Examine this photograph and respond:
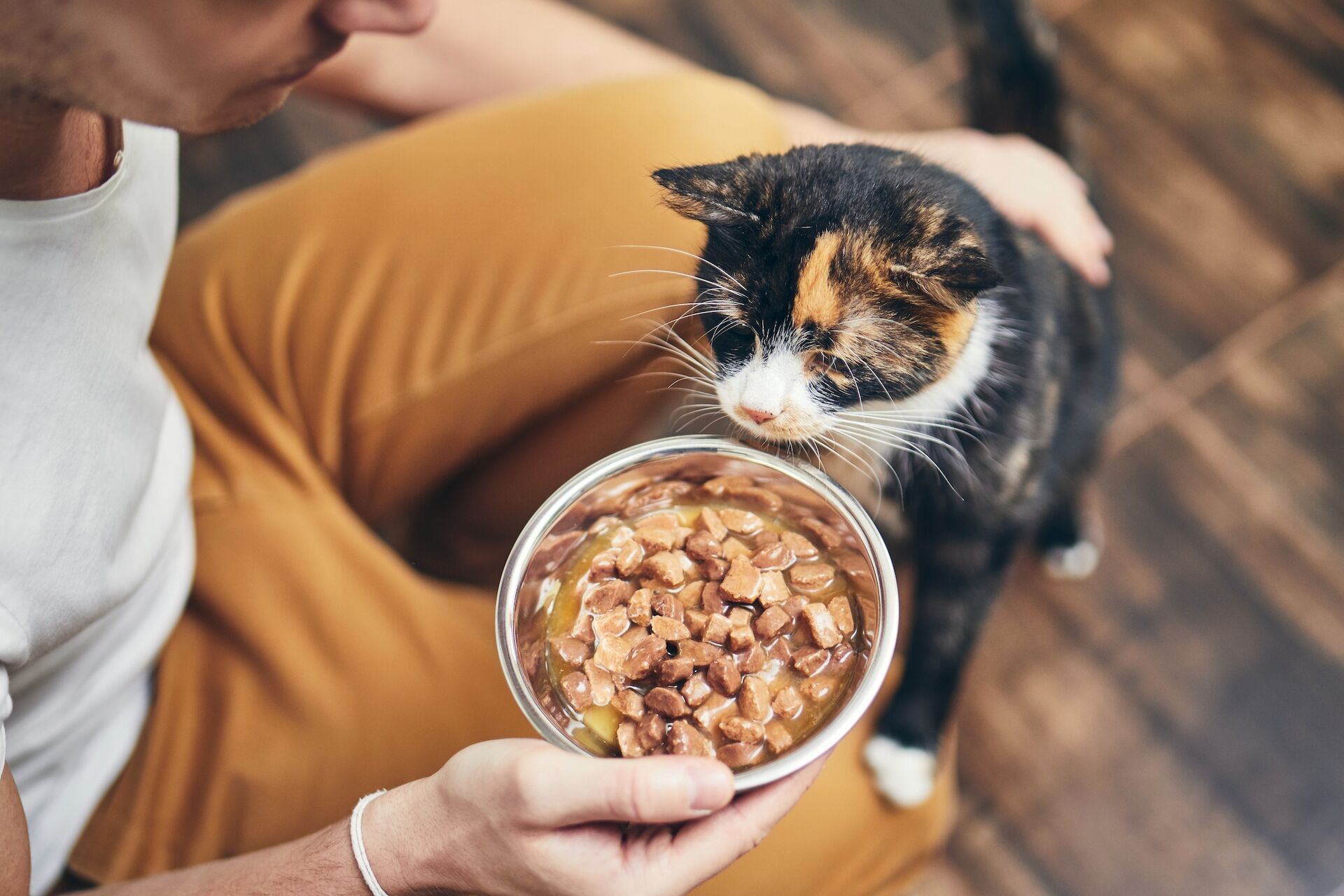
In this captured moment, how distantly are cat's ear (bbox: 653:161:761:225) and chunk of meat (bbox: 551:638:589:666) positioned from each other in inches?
11.5

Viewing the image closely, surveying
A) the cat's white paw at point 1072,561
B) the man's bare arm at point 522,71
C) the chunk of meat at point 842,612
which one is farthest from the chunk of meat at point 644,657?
the cat's white paw at point 1072,561

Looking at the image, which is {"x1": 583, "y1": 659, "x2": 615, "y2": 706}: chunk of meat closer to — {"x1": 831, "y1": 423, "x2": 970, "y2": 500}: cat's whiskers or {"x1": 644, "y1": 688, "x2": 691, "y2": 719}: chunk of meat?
{"x1": 644, "y1": 688, "x2": 691, "y2": 719}: chunk of meat

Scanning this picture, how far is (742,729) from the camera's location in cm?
55

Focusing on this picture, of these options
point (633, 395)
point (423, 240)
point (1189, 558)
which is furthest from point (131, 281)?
point (1189, 558)

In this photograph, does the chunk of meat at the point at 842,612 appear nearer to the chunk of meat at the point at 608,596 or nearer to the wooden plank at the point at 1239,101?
the chunk of meat at the point at 608,596

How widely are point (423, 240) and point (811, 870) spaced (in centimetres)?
71

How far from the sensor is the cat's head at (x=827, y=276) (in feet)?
2.04

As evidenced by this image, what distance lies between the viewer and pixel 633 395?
75cm

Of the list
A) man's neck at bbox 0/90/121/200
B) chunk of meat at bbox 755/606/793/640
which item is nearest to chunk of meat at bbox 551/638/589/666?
chunk of meat at bbox 755/606/793/640

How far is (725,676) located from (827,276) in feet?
0.91

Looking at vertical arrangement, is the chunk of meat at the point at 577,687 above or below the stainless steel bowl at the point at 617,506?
below

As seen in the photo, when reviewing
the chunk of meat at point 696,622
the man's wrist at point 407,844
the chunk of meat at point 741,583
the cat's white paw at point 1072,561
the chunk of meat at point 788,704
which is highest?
the chunk of meat at point 741,583

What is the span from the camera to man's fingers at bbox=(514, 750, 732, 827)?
538 millimetres

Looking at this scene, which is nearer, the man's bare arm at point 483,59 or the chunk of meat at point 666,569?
the chunk of meat at point 666,569
